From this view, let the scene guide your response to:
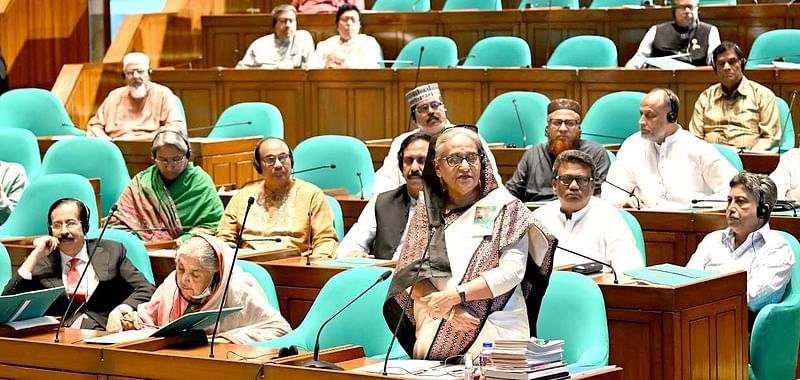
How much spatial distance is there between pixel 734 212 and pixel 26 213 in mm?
2987

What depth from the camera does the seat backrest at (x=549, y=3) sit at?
9500 millimetres

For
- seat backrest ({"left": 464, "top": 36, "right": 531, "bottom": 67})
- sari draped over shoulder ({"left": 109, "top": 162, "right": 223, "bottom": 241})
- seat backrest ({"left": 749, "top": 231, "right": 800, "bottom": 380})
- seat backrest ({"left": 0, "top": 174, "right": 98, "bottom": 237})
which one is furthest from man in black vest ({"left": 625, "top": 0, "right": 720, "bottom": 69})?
seat backrest ({"left": 749, "top": 231, "right": 800, "bottom": 380})

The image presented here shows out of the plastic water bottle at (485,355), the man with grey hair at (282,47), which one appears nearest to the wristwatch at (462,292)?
the plastic water bottle at (485,355)

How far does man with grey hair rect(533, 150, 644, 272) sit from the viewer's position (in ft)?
15.8

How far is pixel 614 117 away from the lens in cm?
742

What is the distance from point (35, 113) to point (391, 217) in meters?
3.73

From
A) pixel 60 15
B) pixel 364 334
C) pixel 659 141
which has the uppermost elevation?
pixel 60 15

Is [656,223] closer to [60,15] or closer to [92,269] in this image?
[92,269]

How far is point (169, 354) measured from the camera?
3707 mm

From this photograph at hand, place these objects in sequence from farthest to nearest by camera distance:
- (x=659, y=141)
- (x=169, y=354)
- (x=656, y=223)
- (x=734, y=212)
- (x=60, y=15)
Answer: (x=60, y=15), (x=659, y=141), (x=656, y=223), (x=734, y=212), (x=169, y=354)

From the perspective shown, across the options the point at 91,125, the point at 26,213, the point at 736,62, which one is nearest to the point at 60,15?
the point at 91,125

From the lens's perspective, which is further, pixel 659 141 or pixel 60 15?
pixel 60 15

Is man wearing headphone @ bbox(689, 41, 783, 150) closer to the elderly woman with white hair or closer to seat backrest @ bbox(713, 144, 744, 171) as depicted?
seat backrest @ bbox(713, 144, 744, 171)

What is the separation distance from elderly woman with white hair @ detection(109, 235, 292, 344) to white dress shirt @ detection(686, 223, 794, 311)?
159cm
